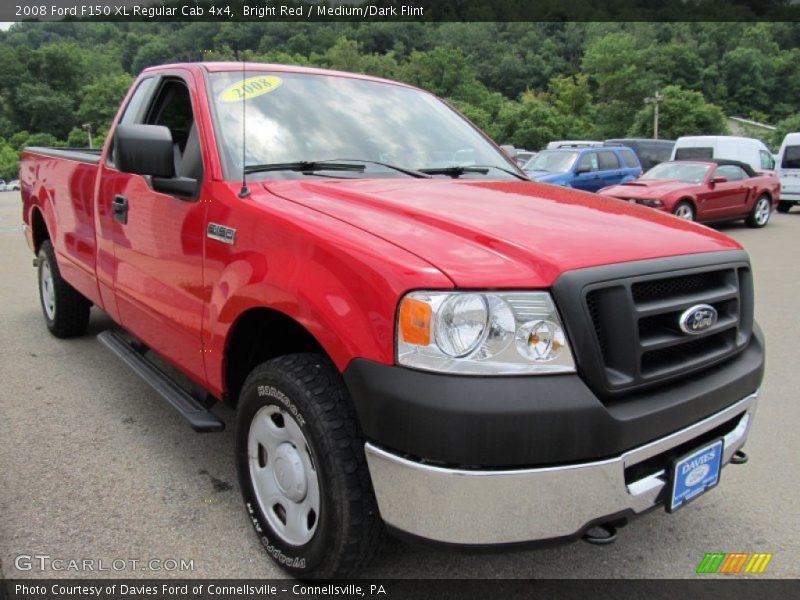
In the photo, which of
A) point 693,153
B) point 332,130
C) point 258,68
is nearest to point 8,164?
point 693,153

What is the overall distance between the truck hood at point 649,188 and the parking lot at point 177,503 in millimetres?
8268

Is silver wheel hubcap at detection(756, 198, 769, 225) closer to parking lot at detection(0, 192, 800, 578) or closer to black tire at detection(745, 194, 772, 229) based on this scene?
black tire at detection(745, 194, 772, 229)

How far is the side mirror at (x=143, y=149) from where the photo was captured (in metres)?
2.63

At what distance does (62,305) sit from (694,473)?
4546 mm

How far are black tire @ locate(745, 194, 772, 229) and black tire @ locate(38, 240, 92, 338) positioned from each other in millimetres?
13614

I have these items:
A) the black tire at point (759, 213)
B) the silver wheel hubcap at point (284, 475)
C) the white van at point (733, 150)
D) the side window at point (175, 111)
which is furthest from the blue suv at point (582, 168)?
the silver wheel hubcap at point (284, 475)

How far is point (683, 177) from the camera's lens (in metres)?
13.4

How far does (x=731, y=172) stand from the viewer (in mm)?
13938

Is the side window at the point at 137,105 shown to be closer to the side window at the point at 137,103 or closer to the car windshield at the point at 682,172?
the side window at the point at 137,103

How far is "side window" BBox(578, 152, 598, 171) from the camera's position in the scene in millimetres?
15305

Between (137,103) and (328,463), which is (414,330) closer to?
(328,463)

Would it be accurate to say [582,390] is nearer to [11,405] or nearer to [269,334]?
[269,334]

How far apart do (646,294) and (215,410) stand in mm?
2642

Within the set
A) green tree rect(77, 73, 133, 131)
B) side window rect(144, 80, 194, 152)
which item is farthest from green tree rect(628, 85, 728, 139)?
side window rect(144, 80, 194, 152)
